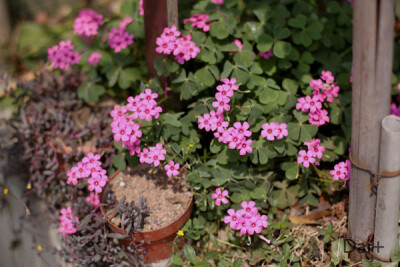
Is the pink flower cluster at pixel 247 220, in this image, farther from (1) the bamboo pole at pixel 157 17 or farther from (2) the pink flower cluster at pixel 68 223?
(1) the bamboo pole at pixel 157 17

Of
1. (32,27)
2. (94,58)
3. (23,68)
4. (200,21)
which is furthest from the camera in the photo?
(32,27)

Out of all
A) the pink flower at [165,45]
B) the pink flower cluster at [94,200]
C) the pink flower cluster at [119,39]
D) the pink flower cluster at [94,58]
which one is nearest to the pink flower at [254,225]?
the pink flower cluster at [94,200]

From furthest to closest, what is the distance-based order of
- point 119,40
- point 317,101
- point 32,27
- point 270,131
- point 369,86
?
1. point 32,27
2. point 119,40
3. point 317,101
4. point 270,131
5. point 369,86

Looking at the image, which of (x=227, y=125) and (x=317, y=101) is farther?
(x=317, y=101)

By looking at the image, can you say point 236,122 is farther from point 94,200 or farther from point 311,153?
point 94,200

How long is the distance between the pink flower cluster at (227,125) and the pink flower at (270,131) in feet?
0.32

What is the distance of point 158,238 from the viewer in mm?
2340

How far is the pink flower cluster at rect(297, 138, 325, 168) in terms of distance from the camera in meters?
2.38

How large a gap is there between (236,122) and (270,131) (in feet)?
0.58

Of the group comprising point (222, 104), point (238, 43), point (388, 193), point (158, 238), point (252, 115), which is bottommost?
point (158, 238)

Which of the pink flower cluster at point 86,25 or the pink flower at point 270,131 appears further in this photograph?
the pink flower cluster at point 86,25

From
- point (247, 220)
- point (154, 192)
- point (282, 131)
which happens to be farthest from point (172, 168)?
point (282, 131)

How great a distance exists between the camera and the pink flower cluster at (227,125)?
2297 mm

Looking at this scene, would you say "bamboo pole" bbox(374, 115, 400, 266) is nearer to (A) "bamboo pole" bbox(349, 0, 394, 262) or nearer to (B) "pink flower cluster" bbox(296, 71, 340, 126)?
(A) "bamboo pole" bbox(349, 0, 394, 262)
